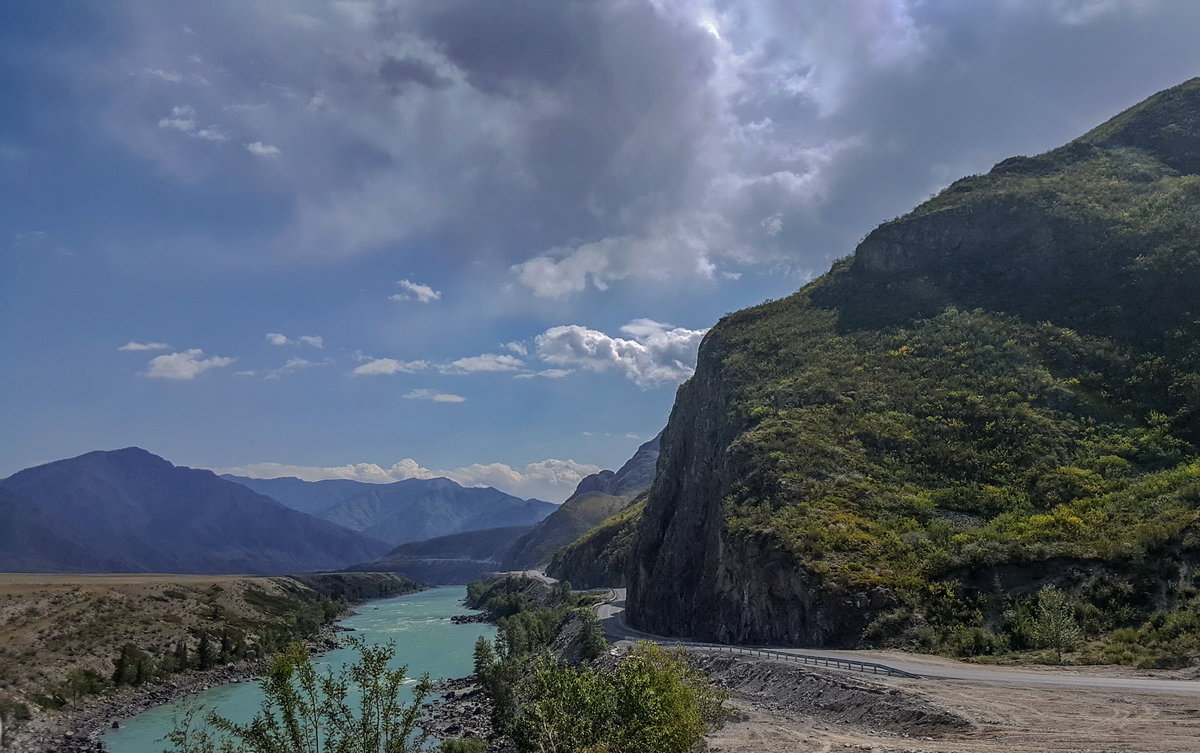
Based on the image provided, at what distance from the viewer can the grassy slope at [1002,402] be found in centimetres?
3806

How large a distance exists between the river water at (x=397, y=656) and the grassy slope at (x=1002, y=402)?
29740 mm

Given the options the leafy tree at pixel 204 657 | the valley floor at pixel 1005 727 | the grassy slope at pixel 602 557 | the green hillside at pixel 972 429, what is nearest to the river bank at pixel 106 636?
the leafy tree at pixel 204 657

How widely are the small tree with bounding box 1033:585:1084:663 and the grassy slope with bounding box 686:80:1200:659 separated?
3.16 feet

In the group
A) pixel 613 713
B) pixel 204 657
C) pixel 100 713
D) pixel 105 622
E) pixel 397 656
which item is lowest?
pixel 397 656

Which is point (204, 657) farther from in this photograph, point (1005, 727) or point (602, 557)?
point (1005, 727)

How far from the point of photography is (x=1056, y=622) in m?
31.6

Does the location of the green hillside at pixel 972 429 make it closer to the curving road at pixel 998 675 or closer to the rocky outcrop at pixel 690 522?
the rocky outcrop at pixel 690 522

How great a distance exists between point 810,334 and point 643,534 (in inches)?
1182

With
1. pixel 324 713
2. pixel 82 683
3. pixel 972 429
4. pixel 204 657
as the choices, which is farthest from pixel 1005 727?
pixel 204 657

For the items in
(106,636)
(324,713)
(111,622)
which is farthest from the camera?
(111,622)

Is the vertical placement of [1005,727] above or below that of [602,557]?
above

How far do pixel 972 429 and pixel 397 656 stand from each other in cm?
7037

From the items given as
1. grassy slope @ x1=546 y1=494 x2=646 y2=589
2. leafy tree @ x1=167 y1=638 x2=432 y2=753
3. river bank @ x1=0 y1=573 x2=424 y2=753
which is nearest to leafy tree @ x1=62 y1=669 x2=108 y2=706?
river bank @ x1=0 y1=573 x2=424 y2=753

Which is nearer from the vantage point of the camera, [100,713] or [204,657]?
[100,713]
